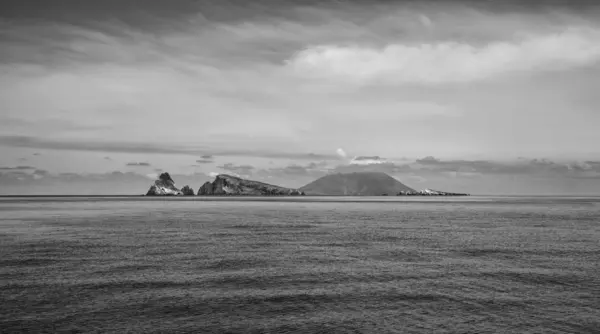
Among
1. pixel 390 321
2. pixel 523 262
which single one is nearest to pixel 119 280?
pixel 390 321

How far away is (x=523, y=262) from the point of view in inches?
1283

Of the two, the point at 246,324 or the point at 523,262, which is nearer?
the point at 246,324

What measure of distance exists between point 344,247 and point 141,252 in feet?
61.6

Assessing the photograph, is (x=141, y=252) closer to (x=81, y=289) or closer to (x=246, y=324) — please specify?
(x=81, y=289)

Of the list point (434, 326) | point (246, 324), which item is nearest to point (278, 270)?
point (246, 324)

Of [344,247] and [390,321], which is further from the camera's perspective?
[344,247]

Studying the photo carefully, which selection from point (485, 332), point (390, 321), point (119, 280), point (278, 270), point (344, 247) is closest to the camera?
point (485, 332)

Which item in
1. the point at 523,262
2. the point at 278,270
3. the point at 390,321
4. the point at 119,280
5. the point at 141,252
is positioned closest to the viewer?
the point at 390,321

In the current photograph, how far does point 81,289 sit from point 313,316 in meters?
13.3

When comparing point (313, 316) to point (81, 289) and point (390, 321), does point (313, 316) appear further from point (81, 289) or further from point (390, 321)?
point (81, 289)

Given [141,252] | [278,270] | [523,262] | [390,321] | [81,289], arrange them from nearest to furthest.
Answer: [390,321]
[81,289]
[278,270]
[523,262]
[141,252]

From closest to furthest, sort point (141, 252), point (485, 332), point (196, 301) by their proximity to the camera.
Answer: point (485, 332), point (196, 301), point (141, 252)

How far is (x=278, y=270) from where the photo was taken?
29078 millimetres

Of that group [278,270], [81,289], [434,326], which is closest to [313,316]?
[434,326]
